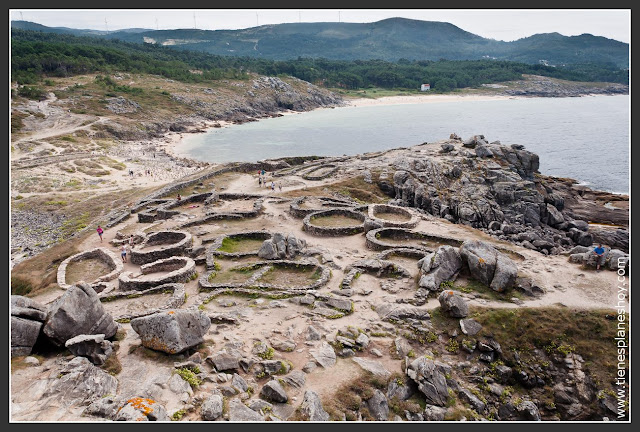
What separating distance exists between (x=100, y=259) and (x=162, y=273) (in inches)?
237

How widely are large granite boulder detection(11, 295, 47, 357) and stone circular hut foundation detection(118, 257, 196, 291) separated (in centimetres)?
873

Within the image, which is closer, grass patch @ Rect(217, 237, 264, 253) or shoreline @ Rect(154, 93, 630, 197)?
grass patch @ Rect(217, 237, 264, 253)

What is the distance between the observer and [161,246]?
98.3 ft

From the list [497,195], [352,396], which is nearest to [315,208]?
[352,396]

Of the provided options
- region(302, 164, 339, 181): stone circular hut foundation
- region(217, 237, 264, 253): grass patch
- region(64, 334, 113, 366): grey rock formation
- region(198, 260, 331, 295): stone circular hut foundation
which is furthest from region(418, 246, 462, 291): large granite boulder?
region(302, 164, 339, 181): stone circular hut foundation

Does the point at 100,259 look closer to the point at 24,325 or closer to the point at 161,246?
the point at 161,246

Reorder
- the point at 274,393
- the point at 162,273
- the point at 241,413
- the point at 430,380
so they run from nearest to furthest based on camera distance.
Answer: the point at 241,413
the point at 274,393
the point at 430,380
the point at 162,273

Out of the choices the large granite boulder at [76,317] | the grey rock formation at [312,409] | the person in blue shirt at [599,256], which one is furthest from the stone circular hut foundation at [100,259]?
the person in blue shirt at [599,256]

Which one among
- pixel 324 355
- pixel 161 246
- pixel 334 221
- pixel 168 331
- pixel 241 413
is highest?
pixel 168 331

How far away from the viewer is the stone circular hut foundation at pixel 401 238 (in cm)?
2819

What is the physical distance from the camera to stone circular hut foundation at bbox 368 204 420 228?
3199 cm

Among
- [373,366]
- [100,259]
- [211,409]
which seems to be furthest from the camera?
[100,259]

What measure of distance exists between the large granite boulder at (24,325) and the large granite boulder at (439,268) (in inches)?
690

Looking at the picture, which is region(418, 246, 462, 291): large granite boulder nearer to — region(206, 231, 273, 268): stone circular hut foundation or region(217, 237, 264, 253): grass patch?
region(206, 231, 273, 268): stone circular hut foundation
